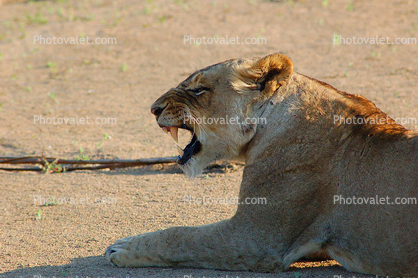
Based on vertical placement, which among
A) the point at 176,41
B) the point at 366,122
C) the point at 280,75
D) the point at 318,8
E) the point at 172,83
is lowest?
the point at 366,122

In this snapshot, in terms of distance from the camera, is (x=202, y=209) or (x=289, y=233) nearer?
(x=289, y=233)

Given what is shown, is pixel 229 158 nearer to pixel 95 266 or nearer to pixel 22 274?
pixel 95 266

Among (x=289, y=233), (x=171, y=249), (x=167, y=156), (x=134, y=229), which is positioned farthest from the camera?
(x=167, y=156)

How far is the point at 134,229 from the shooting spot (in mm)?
5125

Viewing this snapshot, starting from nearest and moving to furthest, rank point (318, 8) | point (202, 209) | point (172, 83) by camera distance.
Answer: point (202, 209), point (172, 83), point (318, 8)

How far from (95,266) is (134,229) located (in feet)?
2.86

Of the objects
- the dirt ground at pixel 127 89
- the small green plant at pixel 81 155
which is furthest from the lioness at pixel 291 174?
the small green plant at pixel 81 155

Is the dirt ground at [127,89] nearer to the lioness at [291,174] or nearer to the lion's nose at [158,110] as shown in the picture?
the lioness at [291,174]

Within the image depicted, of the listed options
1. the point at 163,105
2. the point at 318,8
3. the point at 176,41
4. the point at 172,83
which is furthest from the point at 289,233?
the point at 318,8
